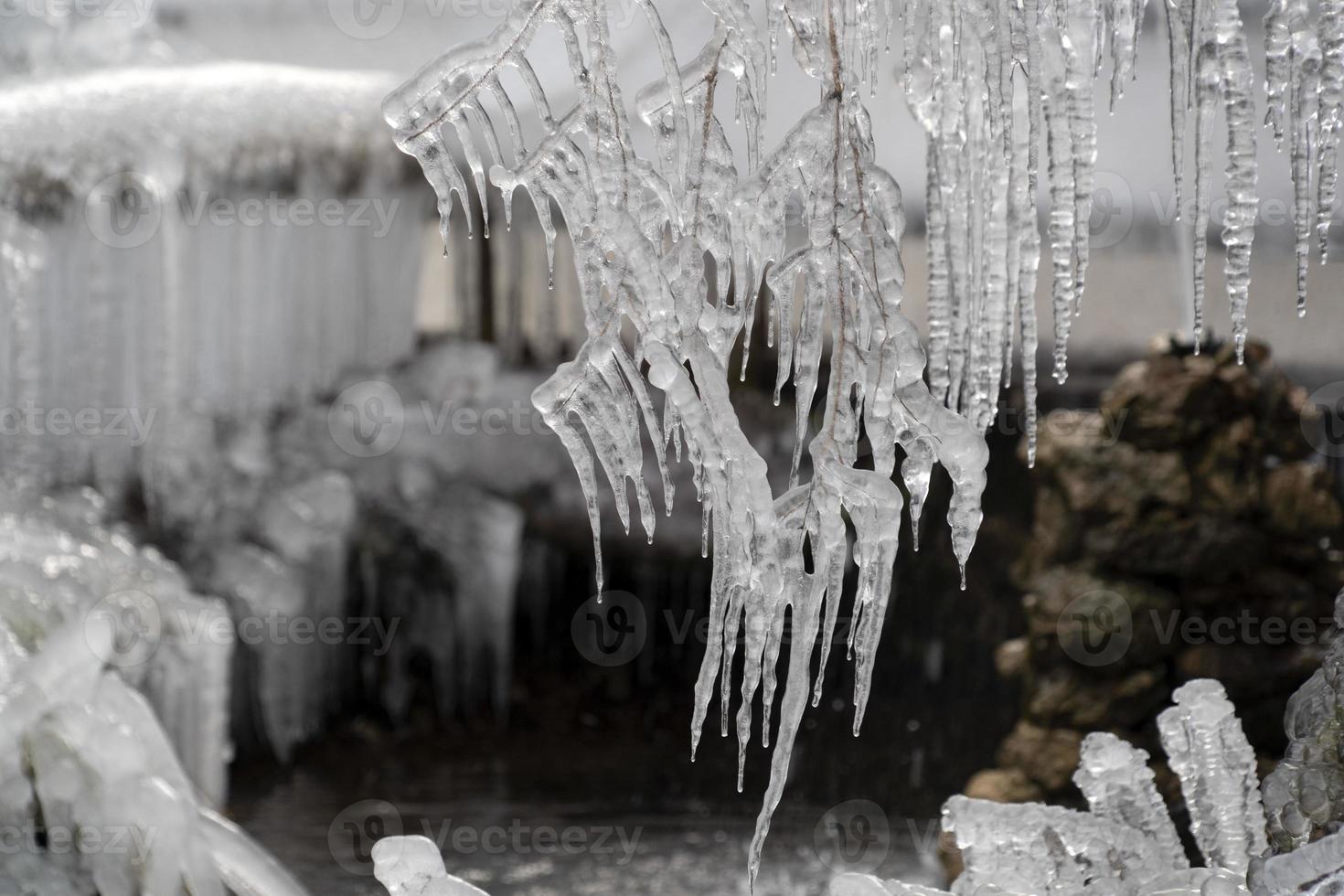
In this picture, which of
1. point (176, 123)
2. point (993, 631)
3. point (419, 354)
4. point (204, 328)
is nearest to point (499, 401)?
point (419, 354)

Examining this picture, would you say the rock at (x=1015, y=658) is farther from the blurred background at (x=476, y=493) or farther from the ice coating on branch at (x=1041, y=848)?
the ice coating on branch at (x=1041, y=848)

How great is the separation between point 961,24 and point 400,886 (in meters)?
0.85

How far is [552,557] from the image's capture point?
5406mm

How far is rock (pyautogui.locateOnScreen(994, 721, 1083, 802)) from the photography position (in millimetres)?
3424

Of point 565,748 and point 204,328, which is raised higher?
point 204,328

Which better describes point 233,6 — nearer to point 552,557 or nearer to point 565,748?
point 552,557

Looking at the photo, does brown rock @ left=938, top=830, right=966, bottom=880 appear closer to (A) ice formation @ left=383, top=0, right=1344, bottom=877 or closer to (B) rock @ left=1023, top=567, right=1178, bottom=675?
(B) rock @ left=1023, top=567, right=1178, bottom=675

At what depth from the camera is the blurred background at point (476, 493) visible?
3.62m
